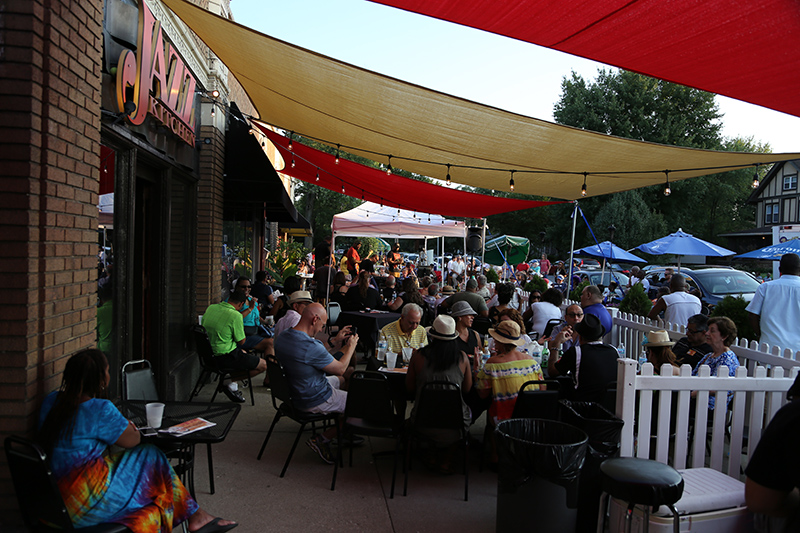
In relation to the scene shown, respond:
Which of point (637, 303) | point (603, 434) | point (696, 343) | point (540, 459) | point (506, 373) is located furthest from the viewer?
point (637, 303)

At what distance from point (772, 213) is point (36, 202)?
46.0 m

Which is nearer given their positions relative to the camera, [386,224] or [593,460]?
[593,460]

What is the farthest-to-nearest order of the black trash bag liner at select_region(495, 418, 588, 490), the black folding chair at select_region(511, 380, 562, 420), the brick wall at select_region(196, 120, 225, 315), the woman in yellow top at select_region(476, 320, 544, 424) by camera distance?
the brick wall at select_region(196, 120, 225, 315)
the woman in yellow top at select_region(476, 320, 544, 424)
the black folding chair at select_region(511, 380, 562, 420)
the black trash bag liner at select_region(495, 418, 588, 490)

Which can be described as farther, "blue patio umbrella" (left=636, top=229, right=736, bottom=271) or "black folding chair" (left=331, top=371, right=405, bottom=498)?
"blue patio umbrella" (left=636, top=229, right=736, bottom=271)

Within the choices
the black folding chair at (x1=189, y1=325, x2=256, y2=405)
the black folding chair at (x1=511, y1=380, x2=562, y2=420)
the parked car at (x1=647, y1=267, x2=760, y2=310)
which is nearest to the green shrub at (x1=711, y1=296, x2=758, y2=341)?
the black folding chair at (x1=511, y1=380, x2=562, y2=420)

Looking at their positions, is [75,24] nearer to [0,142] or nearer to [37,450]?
[0,142]

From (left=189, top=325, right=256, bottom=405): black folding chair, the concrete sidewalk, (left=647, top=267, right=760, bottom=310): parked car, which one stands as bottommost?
the concrete sidewalk

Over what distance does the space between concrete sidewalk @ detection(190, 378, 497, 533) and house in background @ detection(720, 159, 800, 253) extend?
129ft

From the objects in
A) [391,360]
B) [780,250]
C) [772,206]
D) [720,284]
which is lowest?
[391,360]

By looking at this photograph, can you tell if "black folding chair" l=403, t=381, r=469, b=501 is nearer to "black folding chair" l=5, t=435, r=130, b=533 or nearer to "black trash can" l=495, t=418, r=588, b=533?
"black trash can" l=495, t=418, r=588, b=533

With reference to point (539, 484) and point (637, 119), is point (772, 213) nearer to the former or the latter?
point (637, 119)

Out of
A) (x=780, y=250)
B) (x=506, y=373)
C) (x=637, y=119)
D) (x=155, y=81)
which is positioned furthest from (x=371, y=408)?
(x=637, y=119)

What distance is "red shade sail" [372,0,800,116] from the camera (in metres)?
2.99

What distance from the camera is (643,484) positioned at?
255 cm
